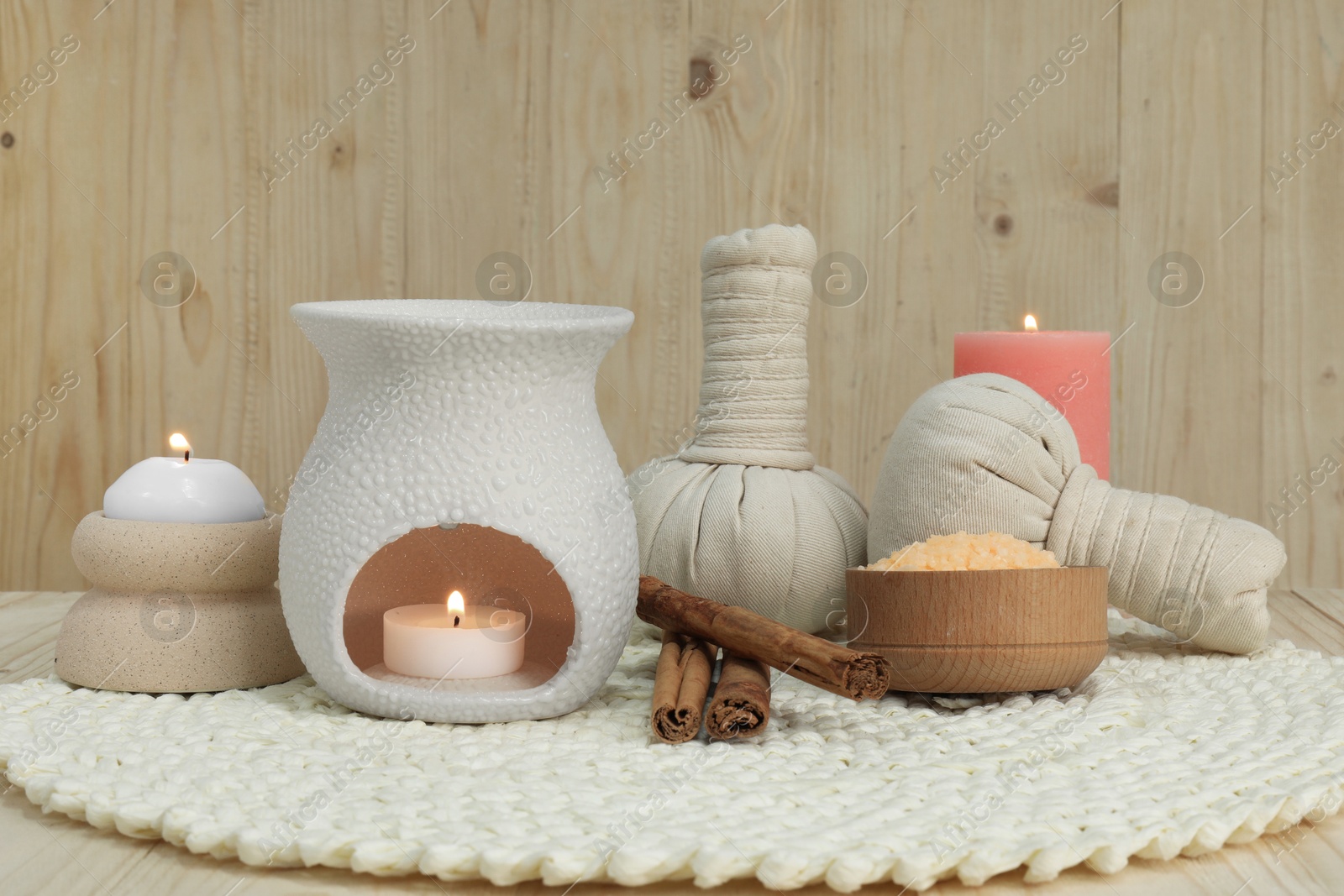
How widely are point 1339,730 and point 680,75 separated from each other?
1.02m

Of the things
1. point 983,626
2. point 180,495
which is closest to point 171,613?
point 180,495

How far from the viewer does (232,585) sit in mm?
962

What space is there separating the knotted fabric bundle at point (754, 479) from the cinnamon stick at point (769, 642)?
0.10 metres

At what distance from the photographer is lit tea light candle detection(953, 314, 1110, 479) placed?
3.85ft

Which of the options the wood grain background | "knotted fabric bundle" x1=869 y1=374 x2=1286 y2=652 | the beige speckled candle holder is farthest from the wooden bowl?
the wood grain background

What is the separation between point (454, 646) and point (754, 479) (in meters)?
0.35

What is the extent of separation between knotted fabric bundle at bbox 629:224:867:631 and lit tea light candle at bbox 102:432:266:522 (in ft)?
1.19

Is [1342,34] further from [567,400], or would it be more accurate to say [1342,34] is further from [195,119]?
[195,119]

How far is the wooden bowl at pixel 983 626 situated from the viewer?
0.86 metres

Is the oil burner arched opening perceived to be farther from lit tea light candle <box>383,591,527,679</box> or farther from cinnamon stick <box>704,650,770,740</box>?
cinnamon stick <box>704,650,770,740</box>

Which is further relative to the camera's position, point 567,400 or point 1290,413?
point 1290,413

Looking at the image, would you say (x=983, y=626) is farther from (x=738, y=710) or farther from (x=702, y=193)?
(x=702, y=193)

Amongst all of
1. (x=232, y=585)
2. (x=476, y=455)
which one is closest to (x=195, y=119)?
(x=232, y=585)

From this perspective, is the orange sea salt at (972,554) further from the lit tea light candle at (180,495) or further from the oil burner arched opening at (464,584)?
the lit tea light candle at (180,495)
